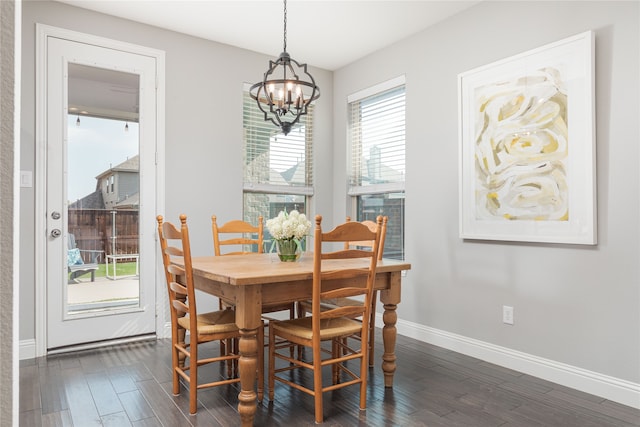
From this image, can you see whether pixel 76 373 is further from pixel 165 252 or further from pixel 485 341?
pixel 485 341

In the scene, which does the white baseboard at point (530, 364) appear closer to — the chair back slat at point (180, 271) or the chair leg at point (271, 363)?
the chair back slat at point (180, 271)

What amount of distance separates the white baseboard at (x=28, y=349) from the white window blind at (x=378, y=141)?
3051 millimetres

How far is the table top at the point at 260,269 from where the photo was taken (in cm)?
198

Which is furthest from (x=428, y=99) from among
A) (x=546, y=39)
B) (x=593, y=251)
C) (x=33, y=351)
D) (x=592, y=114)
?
(x=33, y=351)

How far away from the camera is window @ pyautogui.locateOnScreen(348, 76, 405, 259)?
400 cm

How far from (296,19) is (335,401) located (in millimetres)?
2868

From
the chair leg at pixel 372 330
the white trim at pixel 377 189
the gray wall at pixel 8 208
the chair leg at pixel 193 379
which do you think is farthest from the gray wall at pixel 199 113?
the gray wall at pixel 8 208

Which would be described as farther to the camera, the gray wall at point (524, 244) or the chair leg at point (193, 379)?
the gray wall at point (524, 244)

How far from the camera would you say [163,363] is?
9.82ft

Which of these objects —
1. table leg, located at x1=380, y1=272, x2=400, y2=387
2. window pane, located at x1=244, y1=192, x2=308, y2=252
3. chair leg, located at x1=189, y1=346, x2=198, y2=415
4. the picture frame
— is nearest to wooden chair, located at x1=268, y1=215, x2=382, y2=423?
table leg, located at x1=380, y1=272, x2=400, y2=387

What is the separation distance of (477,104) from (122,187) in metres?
2.88

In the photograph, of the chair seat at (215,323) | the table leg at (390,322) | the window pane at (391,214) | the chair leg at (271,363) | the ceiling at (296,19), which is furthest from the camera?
the window pane at (391,214)

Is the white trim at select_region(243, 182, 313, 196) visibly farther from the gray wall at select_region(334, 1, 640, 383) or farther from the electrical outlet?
the electrical outlet

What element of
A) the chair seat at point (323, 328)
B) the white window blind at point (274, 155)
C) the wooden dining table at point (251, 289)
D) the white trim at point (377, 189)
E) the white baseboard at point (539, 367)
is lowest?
the white baseboard at point (539, 367)
